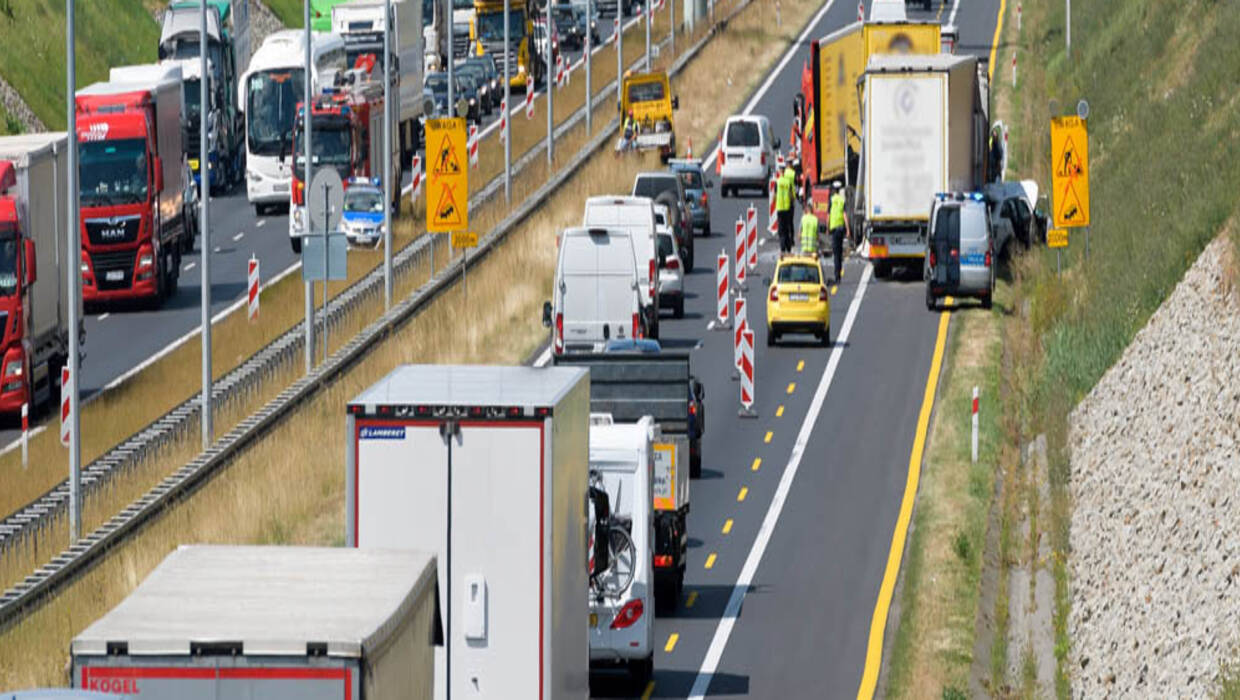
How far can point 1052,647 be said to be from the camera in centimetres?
2673

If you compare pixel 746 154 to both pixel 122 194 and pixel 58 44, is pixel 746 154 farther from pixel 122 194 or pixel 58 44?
pixel 58 44

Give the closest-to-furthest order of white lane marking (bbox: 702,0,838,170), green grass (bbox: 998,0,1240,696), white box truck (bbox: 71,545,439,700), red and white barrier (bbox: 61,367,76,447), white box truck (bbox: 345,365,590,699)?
white box truck (bbox: 71,545,439,700)
white box truck (bbox: 345,365,590,699)
green grass (bbox: 998,0,1240,696)
red and white barrier (bbox: 61,367,76,447)
white lane marking (bbox: 702,0,838,170)

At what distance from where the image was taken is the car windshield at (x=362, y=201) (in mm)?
59875

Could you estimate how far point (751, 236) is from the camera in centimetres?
5584

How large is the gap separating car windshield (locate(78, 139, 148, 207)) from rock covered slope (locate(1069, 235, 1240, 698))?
24.1 metres

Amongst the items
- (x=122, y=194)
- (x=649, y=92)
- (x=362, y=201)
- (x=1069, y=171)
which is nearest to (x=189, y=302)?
(x=122, y=194)

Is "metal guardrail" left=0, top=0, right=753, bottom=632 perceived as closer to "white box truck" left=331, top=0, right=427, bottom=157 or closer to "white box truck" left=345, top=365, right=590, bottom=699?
"white box truck" left=345, top=365, right=590, bottom=699

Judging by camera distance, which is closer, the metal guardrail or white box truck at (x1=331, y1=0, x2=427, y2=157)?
the metal guardrail

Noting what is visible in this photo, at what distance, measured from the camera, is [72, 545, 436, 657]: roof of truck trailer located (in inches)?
493

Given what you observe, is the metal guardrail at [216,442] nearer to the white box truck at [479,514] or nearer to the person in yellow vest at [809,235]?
the person in yellow vest at [809,235]

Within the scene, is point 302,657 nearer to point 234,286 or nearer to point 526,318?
point 526,318

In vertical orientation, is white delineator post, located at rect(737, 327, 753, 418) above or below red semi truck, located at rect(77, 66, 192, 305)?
below

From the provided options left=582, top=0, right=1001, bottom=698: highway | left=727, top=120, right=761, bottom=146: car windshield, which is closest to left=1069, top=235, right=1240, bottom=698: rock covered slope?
left=582, top=0, right=1001, bottom=698: highway

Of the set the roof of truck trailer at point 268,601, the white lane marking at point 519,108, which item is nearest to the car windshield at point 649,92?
the white lane marking at point 519,108
